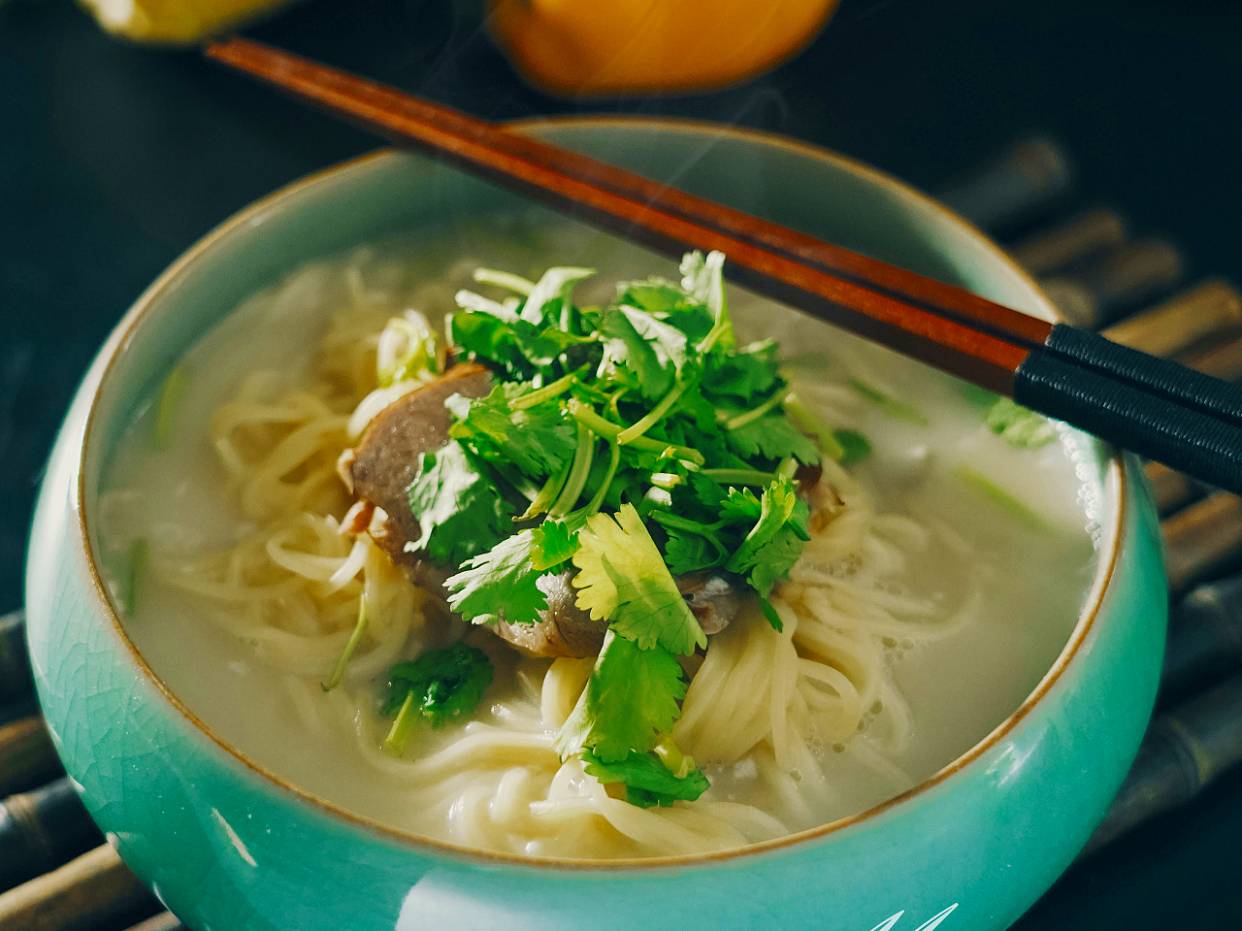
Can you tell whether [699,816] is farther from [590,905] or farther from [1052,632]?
[1052,632]

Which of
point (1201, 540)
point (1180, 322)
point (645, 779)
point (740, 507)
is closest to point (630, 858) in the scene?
point (645, 779)

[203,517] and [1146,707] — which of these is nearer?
[1146,707]

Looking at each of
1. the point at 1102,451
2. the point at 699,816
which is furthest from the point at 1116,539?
the point at 699,816

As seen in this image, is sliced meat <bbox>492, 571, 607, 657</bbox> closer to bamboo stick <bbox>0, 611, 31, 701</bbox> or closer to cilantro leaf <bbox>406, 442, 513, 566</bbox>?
cilantro leaf <bbox>406, 442, 513, 566</bbox>

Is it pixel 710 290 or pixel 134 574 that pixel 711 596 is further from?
pixel 134 574

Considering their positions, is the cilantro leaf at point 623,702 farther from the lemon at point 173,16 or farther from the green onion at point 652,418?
the lemon at point 173,16
